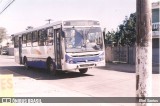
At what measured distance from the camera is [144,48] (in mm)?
5719

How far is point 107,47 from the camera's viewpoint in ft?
105

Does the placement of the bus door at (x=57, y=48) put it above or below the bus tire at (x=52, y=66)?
above

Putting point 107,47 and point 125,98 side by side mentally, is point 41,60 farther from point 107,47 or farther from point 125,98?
point 107,47

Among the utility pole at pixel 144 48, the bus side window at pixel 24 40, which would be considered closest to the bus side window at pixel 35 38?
the bus side window at pixel 24 40

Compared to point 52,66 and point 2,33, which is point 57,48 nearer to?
point 52,66

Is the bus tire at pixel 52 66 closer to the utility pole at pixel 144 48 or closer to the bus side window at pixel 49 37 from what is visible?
the bus side window at pixel 49 37

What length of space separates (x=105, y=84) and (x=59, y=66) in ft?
12.4

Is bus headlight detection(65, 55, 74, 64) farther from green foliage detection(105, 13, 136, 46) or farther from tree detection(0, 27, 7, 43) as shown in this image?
tree detection(0, 27, 7, 43)

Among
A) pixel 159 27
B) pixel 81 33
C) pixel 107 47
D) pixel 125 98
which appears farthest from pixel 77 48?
pixel 159 27

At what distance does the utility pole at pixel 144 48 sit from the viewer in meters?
5.68

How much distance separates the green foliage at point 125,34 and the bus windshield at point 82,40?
19566 millimetres

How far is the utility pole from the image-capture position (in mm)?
5684

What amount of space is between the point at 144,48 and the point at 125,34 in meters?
31.5

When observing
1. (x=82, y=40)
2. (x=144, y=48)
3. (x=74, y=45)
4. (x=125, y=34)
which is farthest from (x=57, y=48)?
(x=125, y=34)
